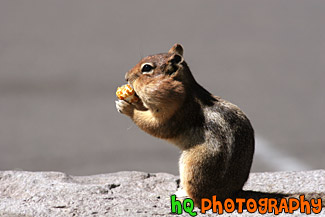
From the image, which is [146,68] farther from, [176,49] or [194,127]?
[194,127]

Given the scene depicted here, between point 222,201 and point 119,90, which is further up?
point 119,90

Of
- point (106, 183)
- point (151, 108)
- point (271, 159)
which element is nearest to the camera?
point (151, 108)

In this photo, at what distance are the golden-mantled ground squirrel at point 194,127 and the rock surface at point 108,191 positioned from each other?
0.22 m

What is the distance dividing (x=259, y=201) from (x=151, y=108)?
0.98 m

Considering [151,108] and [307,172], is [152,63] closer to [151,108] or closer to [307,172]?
[151,108]

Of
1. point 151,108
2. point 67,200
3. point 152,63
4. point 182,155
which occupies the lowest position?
point 67,200

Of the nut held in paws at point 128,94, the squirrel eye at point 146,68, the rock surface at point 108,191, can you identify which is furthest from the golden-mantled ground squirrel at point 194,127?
the rock surface at point 108,191

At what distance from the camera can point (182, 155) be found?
383 cm

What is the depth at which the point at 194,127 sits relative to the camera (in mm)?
3822

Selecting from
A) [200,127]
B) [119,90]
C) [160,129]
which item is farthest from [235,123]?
[119,90]

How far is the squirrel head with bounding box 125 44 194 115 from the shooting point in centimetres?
374

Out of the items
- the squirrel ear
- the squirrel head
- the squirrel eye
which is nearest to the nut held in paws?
the squirrel head

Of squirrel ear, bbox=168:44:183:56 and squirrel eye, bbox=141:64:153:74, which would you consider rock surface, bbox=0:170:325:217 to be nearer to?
squirrel eye, bbox=141:64:153:74

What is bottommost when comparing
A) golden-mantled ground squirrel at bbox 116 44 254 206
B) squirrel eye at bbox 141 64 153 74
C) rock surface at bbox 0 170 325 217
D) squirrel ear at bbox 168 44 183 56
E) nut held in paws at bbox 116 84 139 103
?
rock surface at bbox 0 170 325 217
